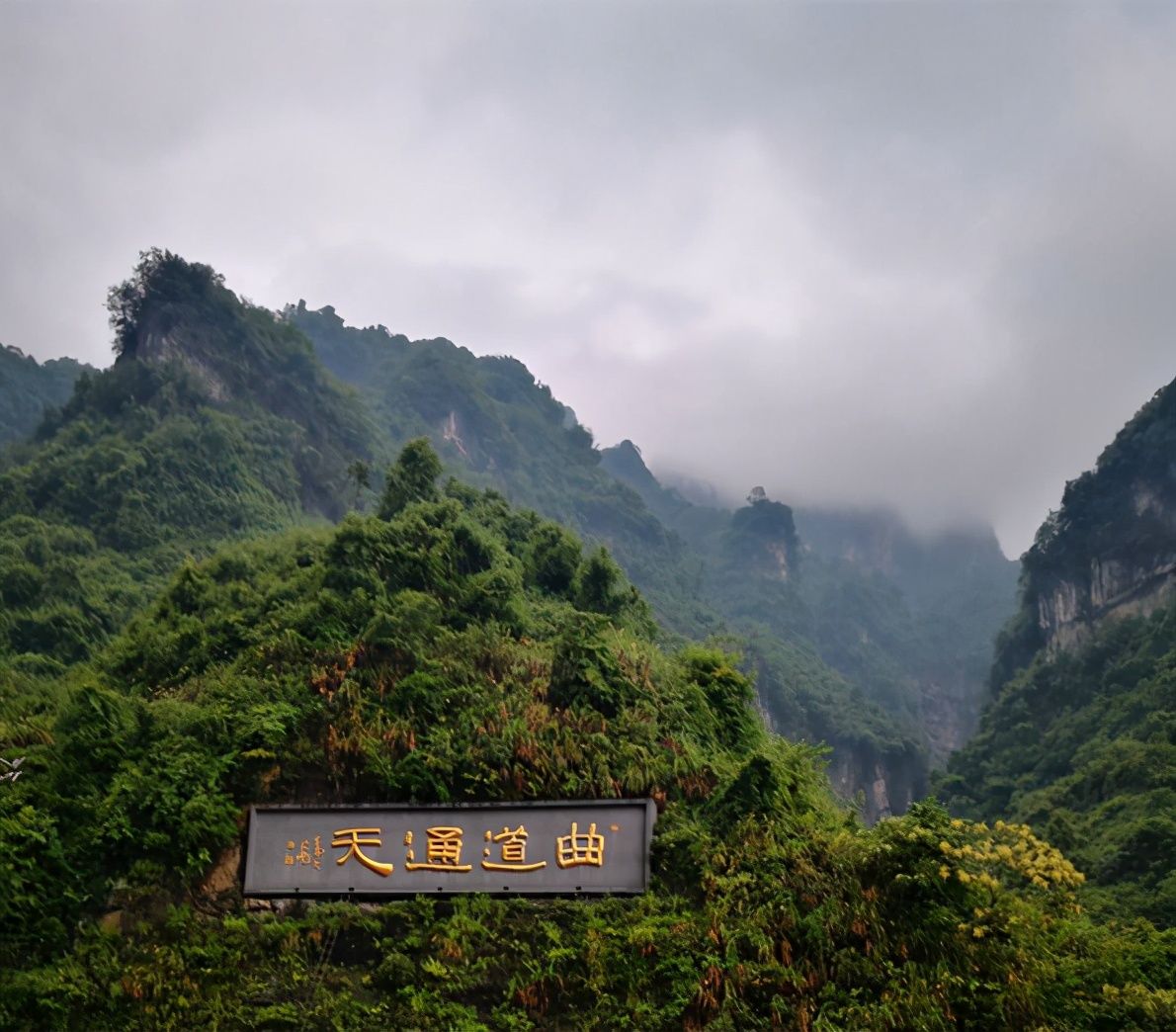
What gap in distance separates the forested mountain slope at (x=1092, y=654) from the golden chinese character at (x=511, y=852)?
20.9m

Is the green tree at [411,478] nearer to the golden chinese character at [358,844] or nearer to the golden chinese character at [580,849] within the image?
the golden chinese character at [358,844]

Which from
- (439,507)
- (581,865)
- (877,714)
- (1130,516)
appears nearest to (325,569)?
(439,507)

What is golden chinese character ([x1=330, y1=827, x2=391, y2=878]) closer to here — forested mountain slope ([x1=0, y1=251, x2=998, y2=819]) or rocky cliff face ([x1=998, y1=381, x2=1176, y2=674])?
forested mountain slope ([x1=0, y1=251, x2=998, y2=819])

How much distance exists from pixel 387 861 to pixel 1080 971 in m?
5.05

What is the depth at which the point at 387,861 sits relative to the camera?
8039 millimetres

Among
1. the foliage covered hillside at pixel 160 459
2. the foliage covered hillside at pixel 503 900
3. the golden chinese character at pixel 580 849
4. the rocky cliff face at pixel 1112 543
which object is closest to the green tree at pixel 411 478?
the foliage covered hillside at pixel 160 459

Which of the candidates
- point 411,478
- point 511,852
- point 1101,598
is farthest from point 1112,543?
point 511,852

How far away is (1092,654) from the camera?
1564 inches

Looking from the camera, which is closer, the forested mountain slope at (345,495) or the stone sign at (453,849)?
the stone sign at (453,849)

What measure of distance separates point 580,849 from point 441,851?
1.12 m

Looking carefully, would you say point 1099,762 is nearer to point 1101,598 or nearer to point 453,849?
point 1101,598

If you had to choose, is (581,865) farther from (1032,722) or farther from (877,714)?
(877,714)

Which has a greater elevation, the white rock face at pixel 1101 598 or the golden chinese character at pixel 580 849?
the white rock face at pixel 1101 598

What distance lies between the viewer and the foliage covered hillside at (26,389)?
157 feet
